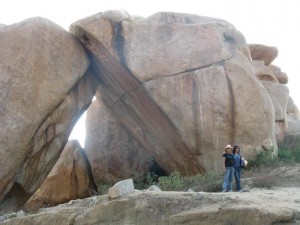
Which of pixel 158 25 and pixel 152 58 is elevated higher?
pixel 158 25

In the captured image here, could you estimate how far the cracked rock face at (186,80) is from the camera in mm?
13453

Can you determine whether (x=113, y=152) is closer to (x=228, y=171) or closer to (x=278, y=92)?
(x=278, y=92)

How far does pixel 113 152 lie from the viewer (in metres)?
18.4

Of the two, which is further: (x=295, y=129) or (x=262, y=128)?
(x=295, y=129)

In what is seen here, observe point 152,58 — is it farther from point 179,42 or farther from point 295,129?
point 295,129

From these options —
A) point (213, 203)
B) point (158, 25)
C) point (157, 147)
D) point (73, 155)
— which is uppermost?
point (158, 25)

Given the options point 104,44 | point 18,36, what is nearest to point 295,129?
point 104,44

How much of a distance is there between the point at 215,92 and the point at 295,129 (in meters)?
8.94

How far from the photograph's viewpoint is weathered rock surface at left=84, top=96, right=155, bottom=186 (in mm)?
17797

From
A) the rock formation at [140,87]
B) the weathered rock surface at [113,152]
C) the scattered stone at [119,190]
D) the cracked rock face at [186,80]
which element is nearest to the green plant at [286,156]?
→ the rock formation at [140,87]

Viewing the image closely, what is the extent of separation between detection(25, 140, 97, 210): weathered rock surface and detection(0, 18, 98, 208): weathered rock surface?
13.4ft

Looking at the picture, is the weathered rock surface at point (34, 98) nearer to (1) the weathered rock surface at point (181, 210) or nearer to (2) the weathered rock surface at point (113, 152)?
(2) the weathered rock surface at point (113, 152)

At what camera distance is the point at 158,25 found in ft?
47.5

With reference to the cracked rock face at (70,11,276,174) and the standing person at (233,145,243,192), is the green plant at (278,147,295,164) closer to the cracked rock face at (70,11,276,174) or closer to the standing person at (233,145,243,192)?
the cracked rock face at (70,11,276,174)
